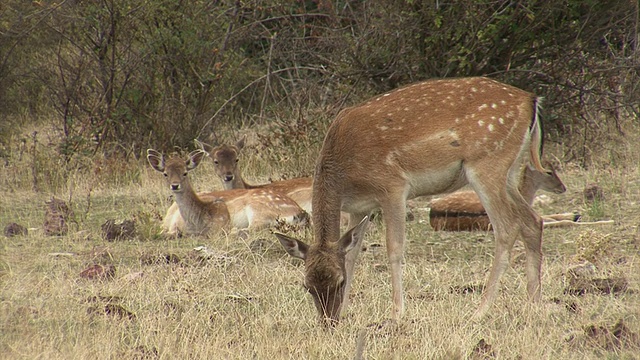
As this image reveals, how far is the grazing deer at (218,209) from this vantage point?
33.1ft

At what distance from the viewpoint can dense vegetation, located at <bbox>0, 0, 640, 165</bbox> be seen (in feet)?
37.3

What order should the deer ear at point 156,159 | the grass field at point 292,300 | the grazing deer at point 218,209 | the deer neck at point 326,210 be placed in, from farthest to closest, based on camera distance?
the deer ear at point 156,159, the grazing deer at point 218,209, the deer neck at point 326,210, the grass field at point 292,300

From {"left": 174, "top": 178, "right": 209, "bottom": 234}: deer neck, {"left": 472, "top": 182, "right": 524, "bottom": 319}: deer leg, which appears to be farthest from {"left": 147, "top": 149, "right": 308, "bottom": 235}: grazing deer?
{"left": 472, "top": 182, "right": 524, "bottom": 319}: deer leg

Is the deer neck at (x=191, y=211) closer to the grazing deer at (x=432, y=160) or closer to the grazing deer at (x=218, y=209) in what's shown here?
the grazing deer at (x=218, y=209)

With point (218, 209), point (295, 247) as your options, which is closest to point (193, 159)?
point (218, 209)

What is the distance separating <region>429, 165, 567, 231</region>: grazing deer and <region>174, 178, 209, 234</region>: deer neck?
248 centimetres

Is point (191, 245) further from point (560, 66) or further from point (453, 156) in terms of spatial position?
point (560, 66)

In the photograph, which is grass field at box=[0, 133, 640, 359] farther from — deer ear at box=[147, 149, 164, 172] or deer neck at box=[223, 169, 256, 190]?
deer neck at box=[223, 169, 256, 190]

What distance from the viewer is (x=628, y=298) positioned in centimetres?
626

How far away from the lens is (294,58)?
46.1 feet

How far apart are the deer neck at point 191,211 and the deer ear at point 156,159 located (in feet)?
1.69

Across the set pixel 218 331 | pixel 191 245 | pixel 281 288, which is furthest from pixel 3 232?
pixel 218 331

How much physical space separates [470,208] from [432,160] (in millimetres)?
2636

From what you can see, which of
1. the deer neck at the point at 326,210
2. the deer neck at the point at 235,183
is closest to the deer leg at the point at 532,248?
the deer neck at the point at 326,210
